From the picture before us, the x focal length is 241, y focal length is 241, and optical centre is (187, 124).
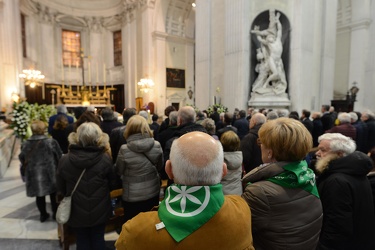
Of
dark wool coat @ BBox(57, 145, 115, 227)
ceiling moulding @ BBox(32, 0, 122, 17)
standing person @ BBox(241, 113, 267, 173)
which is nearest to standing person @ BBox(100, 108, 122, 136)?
dark wool coat @ BBox(57, 145, 115, 227)

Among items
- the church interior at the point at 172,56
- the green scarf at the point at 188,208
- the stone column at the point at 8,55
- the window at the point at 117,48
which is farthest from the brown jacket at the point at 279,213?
the window at the point at 117,48

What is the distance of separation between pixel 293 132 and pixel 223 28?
35.1 feet

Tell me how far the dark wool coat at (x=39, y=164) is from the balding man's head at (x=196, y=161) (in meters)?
3.11

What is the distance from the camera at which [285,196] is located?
4.12 ft

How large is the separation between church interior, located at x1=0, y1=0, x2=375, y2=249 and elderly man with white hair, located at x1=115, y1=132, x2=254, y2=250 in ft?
8.52

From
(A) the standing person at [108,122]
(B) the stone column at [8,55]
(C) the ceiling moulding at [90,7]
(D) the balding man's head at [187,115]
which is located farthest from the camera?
(C) the ceiling moulding at [90,7]

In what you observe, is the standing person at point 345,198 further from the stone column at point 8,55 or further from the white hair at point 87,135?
the stone column at point 8,55

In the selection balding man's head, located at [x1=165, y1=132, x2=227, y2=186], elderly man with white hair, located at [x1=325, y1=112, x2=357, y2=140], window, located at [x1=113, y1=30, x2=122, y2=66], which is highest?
window, located at [x1=113, y1=30, x2=122, y2=66]

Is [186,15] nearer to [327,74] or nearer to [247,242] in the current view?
[327,74]

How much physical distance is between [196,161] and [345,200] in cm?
131

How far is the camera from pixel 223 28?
36.2 feet

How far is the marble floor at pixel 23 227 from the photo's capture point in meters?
3.03

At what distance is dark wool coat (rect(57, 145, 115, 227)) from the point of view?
2.33m

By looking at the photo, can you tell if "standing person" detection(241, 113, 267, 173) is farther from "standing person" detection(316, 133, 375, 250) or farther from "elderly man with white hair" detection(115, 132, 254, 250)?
"elderly man with white hair" detection(115, 132, 254, 250)
